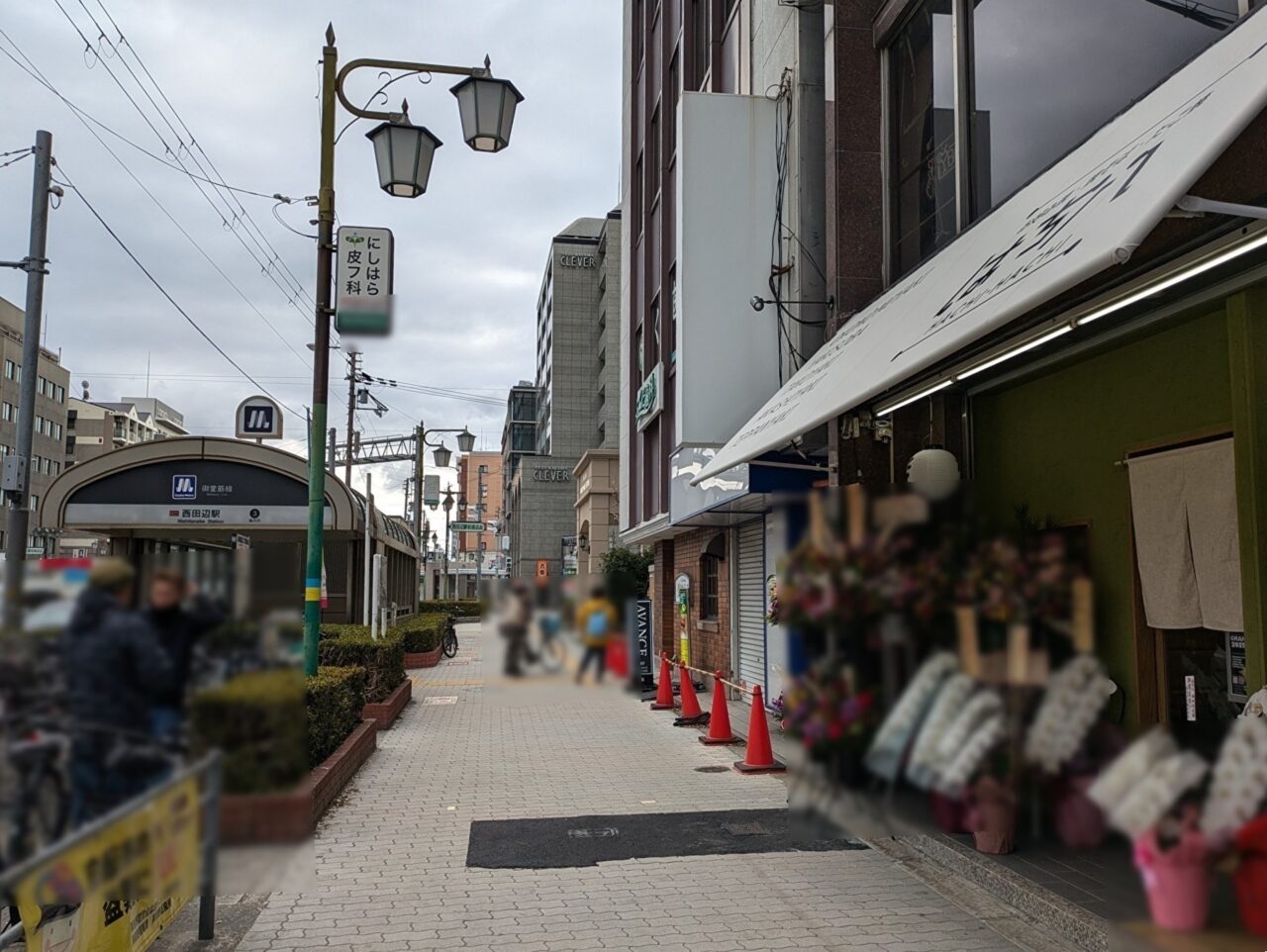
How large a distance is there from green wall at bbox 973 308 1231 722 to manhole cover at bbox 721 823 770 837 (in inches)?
121

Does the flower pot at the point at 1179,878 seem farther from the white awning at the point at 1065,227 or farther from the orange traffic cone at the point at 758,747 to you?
the orange traffic cone at the point at 758,747

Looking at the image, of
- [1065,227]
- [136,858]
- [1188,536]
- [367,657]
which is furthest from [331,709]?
[136,858]

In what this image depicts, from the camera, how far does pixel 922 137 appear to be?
10.1 m

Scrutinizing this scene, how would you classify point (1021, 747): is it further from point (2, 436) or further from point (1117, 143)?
point (2, 436)

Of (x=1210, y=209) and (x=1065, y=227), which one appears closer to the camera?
(x=1210, y=209)

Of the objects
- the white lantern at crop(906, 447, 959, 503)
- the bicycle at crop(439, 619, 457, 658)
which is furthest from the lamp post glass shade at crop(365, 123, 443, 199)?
Result: the bicycle at crop(439, 619, 457, 658)

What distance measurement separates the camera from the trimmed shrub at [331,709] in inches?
350

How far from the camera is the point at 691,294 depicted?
1321 centimetres

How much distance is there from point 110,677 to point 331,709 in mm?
8774

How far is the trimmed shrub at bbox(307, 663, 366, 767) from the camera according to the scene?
8883mm

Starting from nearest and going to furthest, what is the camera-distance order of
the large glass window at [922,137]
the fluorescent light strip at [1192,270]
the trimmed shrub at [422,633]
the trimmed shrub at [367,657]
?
the fluorescent light strip at [1192,270] < the large glass window at [922,137] < the trimmed shrub at [367,657] < the trimmed shrub at [422,633]

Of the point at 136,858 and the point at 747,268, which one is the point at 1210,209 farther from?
the point at 747,268

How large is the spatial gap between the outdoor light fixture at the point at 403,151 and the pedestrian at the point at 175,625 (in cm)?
654

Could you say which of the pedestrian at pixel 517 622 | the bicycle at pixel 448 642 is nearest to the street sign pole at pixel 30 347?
the pedestrian at pixel 517 622
